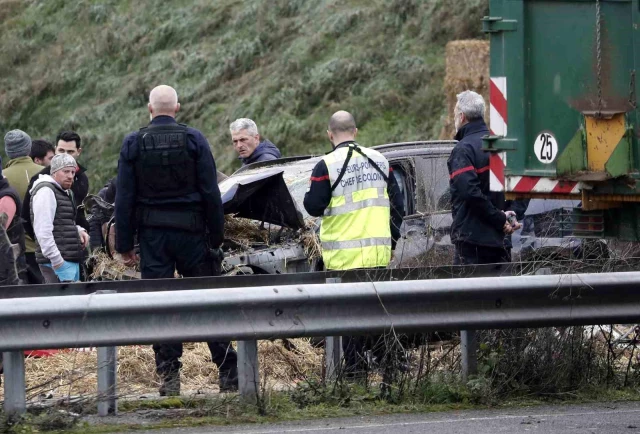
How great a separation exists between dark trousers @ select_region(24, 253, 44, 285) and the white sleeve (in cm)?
74

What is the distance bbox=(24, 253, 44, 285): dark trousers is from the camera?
401 inches

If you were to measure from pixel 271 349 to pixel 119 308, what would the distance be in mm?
1839

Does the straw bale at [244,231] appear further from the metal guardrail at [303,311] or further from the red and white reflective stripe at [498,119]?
the metal guardrail at [303,311]

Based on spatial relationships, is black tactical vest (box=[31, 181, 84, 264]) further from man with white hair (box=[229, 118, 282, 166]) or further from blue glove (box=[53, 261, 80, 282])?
man with white hair (box=[229, 118, 282, 166])

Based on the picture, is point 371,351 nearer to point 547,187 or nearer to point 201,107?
point 547,187

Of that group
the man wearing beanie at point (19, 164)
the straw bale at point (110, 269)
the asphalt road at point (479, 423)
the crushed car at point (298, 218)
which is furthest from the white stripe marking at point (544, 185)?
the man wearing beanie at point (19, 164)

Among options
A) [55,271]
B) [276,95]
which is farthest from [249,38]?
[55,271]

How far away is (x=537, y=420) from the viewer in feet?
20.6

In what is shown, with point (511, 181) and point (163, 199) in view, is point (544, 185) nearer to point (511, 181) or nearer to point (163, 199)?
point (511, 181)

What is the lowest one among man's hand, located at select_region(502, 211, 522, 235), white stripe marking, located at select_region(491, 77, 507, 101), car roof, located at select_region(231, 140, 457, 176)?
man's hand, located at select_region(502, 211, 522, 235)

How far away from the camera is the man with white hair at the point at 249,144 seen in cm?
1095

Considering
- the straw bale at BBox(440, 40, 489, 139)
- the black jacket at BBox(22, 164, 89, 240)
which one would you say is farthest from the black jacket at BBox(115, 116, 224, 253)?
the straw bale at BBox(440, 40, 489, 139)

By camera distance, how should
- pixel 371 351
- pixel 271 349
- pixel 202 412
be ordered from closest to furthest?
pixel 202 412 < pixel 371 351 < pixel 271 349

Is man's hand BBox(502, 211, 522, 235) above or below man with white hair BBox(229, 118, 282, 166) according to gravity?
below
